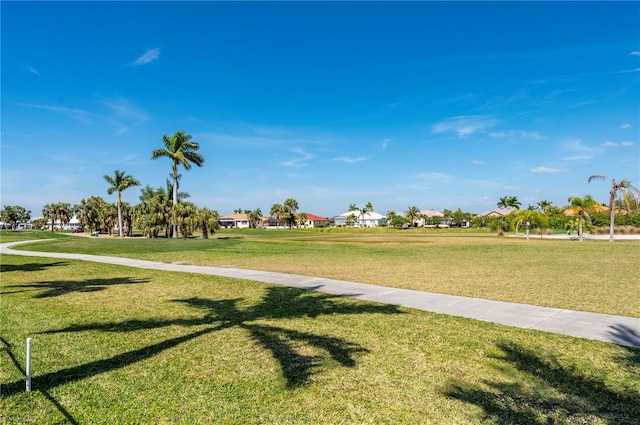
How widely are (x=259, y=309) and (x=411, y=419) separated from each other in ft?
17.5

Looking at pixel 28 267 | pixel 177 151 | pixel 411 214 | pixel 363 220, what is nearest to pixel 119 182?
pixel 177 151

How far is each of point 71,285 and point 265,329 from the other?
8.15 m

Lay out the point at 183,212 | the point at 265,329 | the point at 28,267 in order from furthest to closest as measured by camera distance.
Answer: the point at 183,212
the point at 28,267
the point at 265,329

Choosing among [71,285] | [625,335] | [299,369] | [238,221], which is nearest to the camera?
[299,369]

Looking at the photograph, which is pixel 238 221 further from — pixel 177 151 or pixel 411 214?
pixel 177 151

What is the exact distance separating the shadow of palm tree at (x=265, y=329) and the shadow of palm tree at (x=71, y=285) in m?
3.73

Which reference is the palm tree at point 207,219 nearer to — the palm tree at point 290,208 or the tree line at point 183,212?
the tree line at point 183,212

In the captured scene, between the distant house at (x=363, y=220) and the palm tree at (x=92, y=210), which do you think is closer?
the palm tree at (x=92, y=210)

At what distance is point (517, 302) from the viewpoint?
31.3ft

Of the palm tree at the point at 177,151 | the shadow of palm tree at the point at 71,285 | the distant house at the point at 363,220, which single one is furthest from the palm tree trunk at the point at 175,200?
the distant house at the point at 363,220

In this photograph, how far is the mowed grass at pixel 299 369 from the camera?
4293 millimetres

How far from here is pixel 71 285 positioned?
1243 cm

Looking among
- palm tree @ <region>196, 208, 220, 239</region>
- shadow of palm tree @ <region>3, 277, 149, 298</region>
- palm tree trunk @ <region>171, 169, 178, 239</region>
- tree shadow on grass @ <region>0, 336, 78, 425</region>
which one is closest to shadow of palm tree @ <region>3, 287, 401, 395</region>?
tree shadow on grass @ <region>0, 336, 78, 425</region>

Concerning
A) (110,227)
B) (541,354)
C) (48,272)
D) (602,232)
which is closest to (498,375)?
(541,354)
